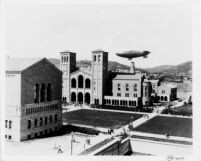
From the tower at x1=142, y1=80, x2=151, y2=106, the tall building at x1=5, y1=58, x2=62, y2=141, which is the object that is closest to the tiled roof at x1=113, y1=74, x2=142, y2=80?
the tower at x1=142, y1=80, x2=151, y2=106

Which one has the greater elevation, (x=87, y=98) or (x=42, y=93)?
(x=42, y=93)

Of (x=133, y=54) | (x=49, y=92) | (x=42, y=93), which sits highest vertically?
(x=133, y=54)

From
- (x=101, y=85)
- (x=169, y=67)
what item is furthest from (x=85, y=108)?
(x=169, y=67)

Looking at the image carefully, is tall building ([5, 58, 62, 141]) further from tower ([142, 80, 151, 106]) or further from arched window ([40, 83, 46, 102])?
tower ([142, 80, 151, 106])

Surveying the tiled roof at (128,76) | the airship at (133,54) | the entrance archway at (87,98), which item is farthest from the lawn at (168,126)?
the entrance archway at (87,98)

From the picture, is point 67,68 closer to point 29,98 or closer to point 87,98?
point 87,98

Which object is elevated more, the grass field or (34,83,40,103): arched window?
(34,83,40,103): arched window
